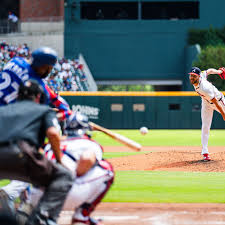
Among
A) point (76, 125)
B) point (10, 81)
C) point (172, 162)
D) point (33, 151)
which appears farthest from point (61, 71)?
point (33, 151)

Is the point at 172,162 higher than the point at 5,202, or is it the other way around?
the point at 5,202

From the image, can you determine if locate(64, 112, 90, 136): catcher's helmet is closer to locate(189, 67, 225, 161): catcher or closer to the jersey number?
the jersey number

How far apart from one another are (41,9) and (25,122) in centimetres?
3873

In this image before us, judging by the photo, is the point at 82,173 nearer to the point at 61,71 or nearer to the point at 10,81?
the point at 10,81

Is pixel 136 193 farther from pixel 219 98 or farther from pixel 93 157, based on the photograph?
pixel 219 98

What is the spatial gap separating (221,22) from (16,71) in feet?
123

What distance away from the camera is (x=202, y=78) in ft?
40.9

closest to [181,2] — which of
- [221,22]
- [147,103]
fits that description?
[221,22]

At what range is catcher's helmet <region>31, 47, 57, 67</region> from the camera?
546 cm

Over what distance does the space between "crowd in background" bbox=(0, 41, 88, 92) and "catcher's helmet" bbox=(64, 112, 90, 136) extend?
951 inches

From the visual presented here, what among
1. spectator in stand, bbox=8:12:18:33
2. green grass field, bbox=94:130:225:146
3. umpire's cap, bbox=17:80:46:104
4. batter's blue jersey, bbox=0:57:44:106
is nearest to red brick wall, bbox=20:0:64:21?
spectator in stand, bbox=8:12:18:33

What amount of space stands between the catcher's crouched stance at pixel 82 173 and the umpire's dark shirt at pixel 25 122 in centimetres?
51

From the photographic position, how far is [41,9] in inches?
1661

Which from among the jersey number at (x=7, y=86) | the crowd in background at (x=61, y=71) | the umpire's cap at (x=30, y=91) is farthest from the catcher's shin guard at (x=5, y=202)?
the crowd in background at (x=61, y=71)
